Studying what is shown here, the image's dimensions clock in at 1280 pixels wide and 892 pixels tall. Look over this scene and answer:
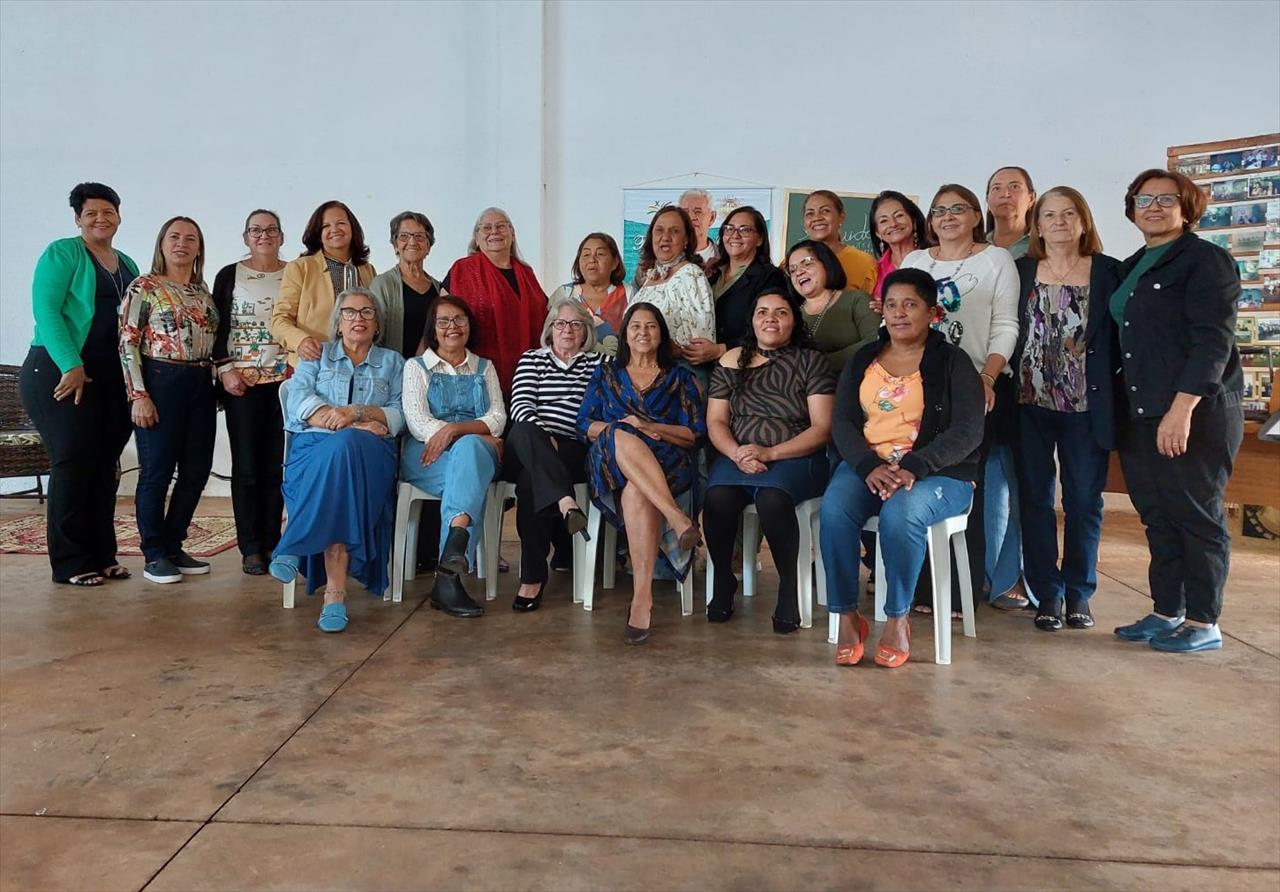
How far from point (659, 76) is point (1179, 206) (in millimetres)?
3584

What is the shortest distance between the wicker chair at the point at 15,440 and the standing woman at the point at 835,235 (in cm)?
439

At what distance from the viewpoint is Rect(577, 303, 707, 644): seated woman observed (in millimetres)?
3100

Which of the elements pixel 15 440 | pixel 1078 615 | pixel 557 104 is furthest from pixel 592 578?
pixel 15 440

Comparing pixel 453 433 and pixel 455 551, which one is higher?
pixel 453 433

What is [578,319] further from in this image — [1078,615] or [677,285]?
[1078,615]

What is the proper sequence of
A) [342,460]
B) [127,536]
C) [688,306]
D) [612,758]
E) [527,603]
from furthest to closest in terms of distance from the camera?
[127,536] → [688,306] → [527,603] → [342,460] → [612,758]

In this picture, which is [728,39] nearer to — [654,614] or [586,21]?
[586,21]

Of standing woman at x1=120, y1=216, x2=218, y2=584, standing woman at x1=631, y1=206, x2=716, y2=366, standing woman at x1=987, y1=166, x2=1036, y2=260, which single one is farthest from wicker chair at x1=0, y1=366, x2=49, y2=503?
standing woman at x1=987, y1=166, x2=1036, y2=260

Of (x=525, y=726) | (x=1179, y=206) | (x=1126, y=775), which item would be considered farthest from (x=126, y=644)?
(x=1179, y=206)

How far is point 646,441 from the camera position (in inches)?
126

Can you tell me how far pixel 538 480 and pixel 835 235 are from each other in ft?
4.76

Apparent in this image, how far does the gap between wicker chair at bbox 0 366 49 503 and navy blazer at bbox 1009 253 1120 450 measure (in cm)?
527

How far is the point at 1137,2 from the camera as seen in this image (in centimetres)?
545

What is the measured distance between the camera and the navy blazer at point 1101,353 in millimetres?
2912
